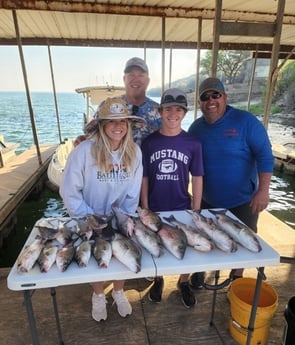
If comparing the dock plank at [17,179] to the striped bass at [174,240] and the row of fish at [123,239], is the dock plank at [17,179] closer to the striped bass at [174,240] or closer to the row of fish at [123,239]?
the row of fish at [123,239]

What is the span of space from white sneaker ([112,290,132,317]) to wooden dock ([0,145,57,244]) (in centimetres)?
327

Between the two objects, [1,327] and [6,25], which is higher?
[6,25]

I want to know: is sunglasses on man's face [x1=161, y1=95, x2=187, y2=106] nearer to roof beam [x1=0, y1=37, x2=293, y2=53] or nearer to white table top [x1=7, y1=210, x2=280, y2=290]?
white table top [x1=7, y1=210, x2=280, y2=290]

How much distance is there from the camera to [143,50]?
284 inches

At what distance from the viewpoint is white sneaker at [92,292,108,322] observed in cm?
222

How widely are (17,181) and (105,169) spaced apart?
5226 millimetres

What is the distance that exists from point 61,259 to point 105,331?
1.08 meters

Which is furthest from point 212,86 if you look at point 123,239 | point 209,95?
point 123,239

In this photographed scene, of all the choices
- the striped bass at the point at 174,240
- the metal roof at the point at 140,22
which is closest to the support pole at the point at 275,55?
the metal roof at the point at 140,22

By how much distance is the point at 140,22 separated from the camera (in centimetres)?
523

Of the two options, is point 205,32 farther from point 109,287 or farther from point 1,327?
point 1,327

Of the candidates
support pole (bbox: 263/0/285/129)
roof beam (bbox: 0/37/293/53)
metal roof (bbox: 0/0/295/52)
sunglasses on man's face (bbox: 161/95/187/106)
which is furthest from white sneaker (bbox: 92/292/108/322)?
roof beam (bbox: 0/37/293/53)

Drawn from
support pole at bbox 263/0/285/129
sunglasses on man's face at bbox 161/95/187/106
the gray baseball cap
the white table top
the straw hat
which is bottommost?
the white table top

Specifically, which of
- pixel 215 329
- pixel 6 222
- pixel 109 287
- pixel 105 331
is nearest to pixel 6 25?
pixel 6 222
